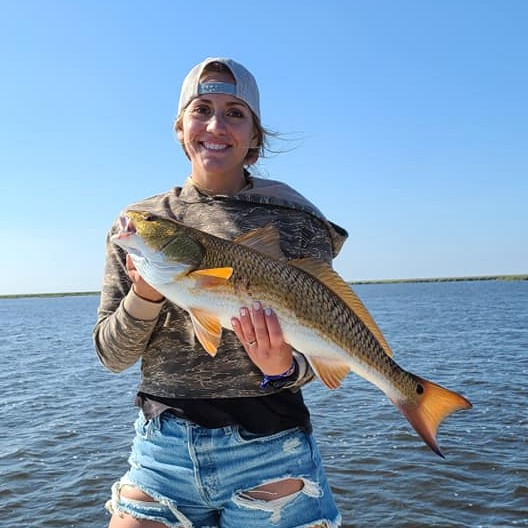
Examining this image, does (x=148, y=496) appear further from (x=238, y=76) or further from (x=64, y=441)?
(x=64, y=441)

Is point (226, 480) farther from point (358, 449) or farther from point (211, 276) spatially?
point (358, 449)

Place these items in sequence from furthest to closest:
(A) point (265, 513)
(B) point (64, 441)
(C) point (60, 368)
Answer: (C) point (60, 368), (B) point (64, 441), (A) point (265, 513)

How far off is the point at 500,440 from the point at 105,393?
11781mm

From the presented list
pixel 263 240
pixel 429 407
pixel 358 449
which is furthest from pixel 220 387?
pixel 358 449

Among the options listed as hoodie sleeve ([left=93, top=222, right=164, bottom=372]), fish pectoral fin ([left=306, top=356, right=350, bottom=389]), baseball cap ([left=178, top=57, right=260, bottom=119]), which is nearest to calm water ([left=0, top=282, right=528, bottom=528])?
fish pectoral fin ([left=306, top=356, right=350, bottom=389])

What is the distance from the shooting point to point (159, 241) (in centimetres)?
340

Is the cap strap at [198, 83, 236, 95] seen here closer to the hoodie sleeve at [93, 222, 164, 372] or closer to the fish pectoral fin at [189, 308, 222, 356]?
the hoodie sleeve at [93, 222, 164, 372]

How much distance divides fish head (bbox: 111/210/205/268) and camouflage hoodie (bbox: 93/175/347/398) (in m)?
0.26

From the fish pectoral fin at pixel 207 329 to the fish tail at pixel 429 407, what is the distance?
1.17 metres

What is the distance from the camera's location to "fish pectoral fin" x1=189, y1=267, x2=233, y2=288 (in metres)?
3.26

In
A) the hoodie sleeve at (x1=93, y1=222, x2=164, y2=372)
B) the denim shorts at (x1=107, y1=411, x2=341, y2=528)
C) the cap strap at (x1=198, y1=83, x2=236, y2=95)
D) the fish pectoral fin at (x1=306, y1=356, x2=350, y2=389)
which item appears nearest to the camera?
the denim shorts at (x1=107, y1=411, x2=341, y2=528)

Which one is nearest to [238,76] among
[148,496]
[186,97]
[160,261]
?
[186,97]

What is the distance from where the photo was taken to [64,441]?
44.4 ft

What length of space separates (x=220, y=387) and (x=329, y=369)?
650 mm
